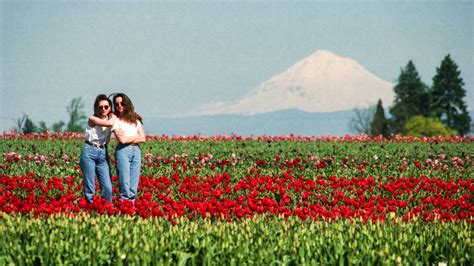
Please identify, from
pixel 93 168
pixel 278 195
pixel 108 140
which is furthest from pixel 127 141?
pixel 278 195

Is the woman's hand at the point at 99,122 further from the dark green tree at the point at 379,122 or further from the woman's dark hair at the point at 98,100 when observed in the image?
the dark green tree at the point at 379,122

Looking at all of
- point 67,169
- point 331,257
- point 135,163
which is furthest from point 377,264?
point 67,169

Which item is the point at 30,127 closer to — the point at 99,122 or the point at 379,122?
the point at 379,122

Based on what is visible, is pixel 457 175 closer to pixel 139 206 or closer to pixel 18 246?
pixel 139 206

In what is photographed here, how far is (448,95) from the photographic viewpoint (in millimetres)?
61531

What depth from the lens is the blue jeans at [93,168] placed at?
9.27 metres

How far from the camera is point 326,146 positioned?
19422 millimetres

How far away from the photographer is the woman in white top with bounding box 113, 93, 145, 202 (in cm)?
929

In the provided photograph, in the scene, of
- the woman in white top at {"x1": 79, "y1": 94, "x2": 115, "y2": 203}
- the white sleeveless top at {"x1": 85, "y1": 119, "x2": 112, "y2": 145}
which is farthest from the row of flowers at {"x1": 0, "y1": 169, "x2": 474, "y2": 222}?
the white sleeveless top at {"x1": 85, "y1": 119, "x2": 112, "y2": 145}

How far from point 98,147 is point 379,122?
49.7 m

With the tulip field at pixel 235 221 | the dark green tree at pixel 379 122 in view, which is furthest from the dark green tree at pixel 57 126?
the tulip field at pixel 235 221

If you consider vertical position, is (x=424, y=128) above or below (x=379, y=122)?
below

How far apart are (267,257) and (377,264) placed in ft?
3.28

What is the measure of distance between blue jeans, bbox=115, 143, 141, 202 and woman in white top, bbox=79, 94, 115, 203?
0.18 m
